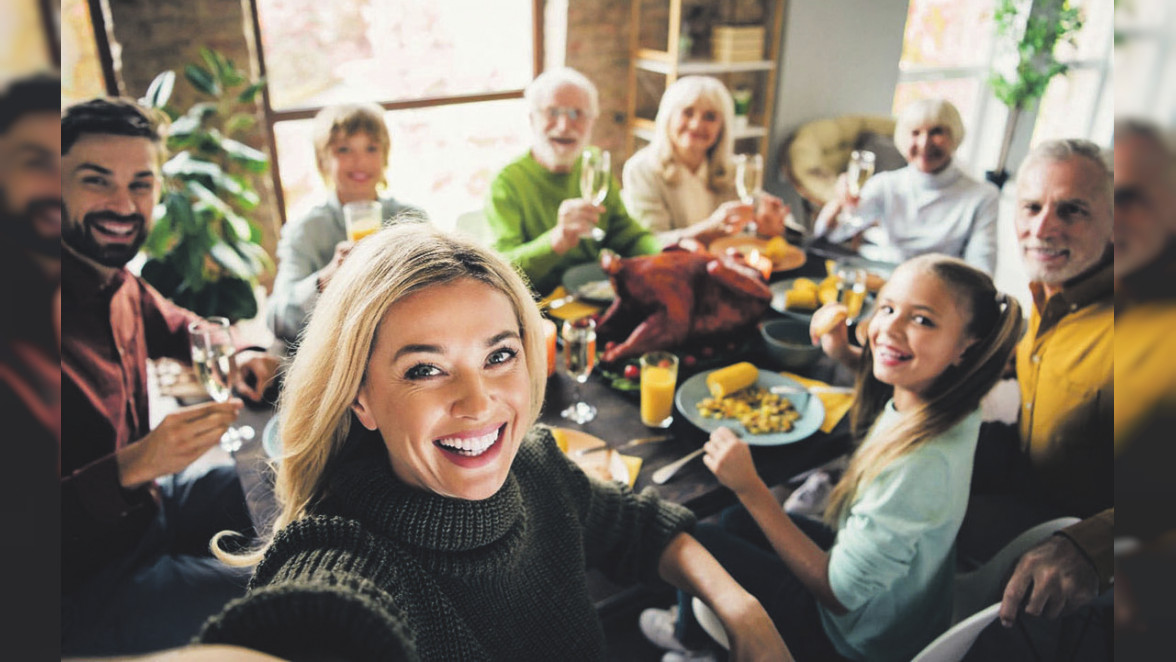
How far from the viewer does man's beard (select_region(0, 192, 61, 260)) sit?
154mm

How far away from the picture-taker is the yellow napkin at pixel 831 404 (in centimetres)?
155

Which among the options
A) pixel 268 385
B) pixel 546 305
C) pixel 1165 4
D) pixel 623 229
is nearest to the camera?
pixel 1165 4

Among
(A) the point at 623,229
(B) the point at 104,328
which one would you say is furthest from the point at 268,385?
(A) the point at 623,229

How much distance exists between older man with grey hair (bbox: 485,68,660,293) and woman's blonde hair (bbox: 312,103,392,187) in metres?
0.47

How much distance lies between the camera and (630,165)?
300 centimetres

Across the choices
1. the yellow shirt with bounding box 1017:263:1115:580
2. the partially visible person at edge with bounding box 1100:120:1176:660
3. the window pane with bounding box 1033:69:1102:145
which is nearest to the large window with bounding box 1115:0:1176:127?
the partially visible person at edge with bounding box 1100:120:1176:660

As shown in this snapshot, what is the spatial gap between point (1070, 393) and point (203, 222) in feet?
8.41

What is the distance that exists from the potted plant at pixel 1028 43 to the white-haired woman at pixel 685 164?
10.4 ft

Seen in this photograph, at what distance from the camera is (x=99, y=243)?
1.43 metres

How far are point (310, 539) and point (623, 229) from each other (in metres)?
2.04

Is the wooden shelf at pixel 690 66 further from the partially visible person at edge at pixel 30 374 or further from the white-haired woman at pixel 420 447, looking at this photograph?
the partially visible person at edge at pixel 30 374

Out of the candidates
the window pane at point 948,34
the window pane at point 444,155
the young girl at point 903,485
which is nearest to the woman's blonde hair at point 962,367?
the young girl at point 903,485

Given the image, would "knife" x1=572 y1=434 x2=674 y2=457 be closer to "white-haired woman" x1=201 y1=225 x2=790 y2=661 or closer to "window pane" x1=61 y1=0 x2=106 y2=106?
"white-haired woman" x1=201 y1=225 x2=790 y2=661

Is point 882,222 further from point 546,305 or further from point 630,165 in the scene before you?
point 546,305
